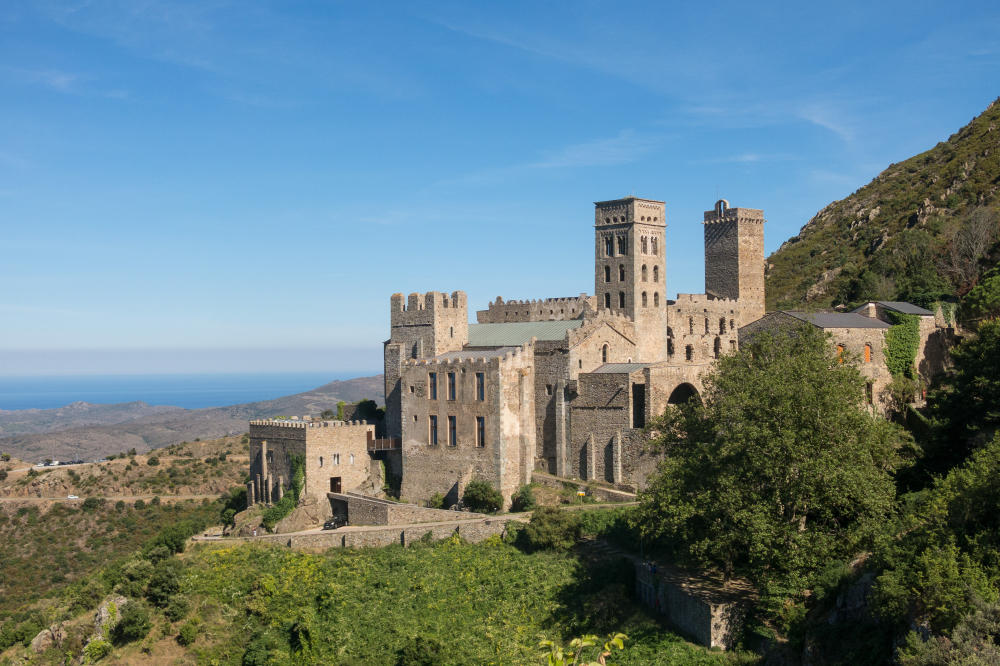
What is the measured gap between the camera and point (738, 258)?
63188mm

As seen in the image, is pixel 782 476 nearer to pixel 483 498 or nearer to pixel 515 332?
pixel 483 498

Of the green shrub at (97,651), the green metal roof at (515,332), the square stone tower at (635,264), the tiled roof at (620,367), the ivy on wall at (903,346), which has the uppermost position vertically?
the square stone tower at (635,264)

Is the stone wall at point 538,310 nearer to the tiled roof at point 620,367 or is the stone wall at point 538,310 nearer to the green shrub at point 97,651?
the tiled roof at point 620,367

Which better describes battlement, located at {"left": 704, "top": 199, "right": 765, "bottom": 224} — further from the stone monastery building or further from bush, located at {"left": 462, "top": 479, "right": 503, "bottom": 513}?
bush, located at {"left": 462, "top": 479, "right": 503, "bottom": 513}

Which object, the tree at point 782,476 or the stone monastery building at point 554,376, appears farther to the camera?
the stone monastery building at point 554,376

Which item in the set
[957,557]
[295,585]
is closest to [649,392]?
[295,585]

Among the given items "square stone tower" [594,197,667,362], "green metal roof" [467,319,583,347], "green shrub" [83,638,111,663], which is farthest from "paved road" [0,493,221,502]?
"square stone tower" [594,197,667,362]

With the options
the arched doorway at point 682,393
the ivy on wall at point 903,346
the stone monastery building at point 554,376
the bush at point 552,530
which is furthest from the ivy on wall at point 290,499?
the ivy on wall at point 903,346

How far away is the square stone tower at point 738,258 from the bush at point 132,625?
144 ft

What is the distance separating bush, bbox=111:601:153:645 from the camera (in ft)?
114

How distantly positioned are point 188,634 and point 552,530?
1555 centimetres

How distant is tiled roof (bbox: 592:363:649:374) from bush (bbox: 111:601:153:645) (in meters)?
23.8

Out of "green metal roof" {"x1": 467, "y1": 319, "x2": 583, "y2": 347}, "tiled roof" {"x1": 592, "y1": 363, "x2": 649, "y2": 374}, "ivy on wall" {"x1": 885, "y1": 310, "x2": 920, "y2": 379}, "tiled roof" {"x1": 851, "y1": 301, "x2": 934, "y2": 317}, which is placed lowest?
"tiled roof" {"x1": 592, "y1": 363, "x2": 649, "y2": 374}

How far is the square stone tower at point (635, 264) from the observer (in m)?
53.2
